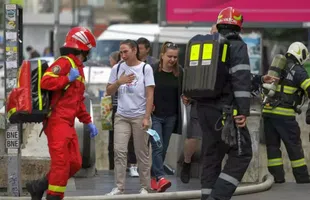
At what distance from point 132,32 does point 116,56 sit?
50.0 feet

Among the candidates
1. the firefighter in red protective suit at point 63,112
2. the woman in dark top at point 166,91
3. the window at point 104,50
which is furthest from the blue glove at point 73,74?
the window at point 104,50

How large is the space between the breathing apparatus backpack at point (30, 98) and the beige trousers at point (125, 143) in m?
1.38

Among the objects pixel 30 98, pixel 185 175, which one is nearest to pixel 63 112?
pixel 30 98

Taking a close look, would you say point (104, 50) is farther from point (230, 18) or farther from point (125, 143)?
point (230, 18)

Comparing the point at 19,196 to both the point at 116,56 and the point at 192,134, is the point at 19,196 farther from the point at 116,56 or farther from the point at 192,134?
the point at 116,56

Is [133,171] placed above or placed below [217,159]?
below

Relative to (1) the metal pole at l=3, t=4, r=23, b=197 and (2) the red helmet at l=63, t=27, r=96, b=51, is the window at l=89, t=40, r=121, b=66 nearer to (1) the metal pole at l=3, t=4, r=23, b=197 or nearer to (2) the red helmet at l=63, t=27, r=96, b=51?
(1) the metal pole at l=3, t=4, r=23, b=197

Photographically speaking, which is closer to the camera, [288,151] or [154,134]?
[154,134]

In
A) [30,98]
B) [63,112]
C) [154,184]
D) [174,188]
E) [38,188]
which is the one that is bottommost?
[174,188]

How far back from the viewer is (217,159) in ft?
30.1

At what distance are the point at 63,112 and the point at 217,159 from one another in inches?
59.4

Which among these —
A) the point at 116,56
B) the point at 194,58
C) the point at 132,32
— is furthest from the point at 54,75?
the point at 132,32

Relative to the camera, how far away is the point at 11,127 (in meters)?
10.5

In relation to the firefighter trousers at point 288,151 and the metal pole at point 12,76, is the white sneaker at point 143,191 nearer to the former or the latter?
the metal pole at point 12,76
